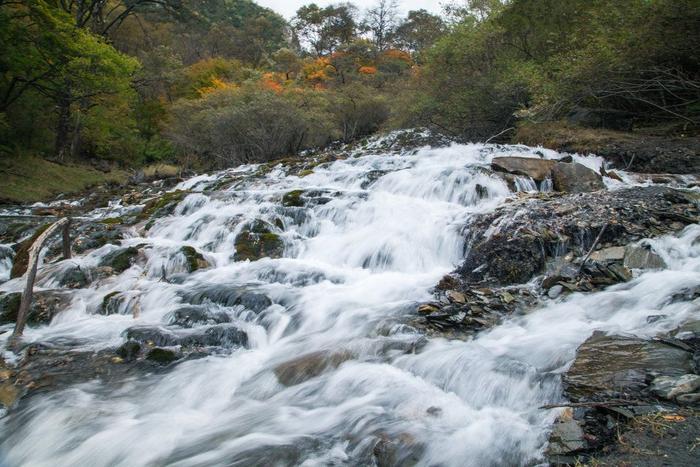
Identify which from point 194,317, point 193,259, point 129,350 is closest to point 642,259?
point 194,317

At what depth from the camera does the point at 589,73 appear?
11336mm

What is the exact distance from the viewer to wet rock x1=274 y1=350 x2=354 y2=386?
4504mm

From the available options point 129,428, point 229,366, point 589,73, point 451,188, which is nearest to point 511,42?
point 589,73

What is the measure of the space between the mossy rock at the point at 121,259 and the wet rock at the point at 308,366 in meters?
4.68

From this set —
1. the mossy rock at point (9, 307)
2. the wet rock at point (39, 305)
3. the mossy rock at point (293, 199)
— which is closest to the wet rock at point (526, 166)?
Result: the mossy rock at point (293, 199)

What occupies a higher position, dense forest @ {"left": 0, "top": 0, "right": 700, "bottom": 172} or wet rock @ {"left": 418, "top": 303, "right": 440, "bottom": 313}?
dense forest @ {"left": 0, "top": 0, "right": 700, "bottom": 172}

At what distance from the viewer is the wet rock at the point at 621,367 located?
9.96 ft

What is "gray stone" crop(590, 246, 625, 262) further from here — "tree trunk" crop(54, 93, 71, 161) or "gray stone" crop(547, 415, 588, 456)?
"tree trunk" crop(54, 93, 71, 161)

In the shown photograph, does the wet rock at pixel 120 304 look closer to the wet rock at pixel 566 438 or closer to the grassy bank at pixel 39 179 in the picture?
the wet rock at pixel 566 438

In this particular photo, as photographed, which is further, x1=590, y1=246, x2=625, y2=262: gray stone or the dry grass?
the dry grass

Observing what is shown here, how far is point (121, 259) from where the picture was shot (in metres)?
8.12

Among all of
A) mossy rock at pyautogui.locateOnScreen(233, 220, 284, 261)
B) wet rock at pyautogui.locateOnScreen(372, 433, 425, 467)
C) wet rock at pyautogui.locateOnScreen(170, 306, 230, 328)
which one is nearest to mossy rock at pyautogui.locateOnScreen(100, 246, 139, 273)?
mossy rock at pyautogui.locateOnScreen(233, 220, 284, 261)

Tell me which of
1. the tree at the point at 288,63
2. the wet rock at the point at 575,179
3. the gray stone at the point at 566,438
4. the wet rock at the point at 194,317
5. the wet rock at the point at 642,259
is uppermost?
the tree at the point at 288,63

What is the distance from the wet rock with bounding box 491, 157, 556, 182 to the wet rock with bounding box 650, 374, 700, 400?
715 cm
